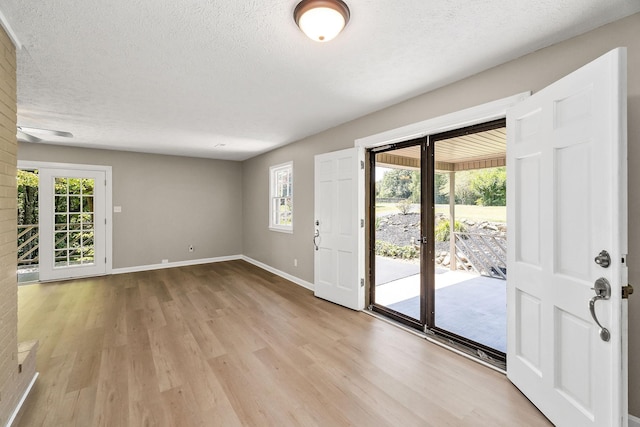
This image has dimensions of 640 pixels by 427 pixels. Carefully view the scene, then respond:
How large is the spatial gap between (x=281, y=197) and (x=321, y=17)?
13.5ft

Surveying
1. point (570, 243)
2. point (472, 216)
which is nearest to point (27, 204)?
point (472, 216)

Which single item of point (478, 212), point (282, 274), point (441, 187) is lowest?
point (282, 274)

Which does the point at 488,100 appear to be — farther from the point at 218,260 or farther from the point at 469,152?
the point at 218,260

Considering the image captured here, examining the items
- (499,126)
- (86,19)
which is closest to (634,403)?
(499,126)

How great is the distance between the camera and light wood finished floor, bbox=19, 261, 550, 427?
180cm

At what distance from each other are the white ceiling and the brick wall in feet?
1.02

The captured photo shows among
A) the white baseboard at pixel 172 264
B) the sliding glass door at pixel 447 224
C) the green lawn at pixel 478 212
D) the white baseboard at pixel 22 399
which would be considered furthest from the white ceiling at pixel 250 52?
the white baseboard at pixel 172 264

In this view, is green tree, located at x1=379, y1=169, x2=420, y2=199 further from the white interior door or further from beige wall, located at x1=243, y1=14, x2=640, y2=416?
the white interior door

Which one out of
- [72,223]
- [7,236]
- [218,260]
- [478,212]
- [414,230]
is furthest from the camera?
[218,260]

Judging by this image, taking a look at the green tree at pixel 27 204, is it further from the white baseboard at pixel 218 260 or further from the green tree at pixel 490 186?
the green tree at pixel 490 186

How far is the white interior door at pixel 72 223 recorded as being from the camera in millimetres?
4891

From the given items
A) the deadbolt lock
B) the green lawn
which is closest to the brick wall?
the deadbolt lock

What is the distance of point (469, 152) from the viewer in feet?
9.82

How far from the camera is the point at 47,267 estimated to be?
4.92 metres
